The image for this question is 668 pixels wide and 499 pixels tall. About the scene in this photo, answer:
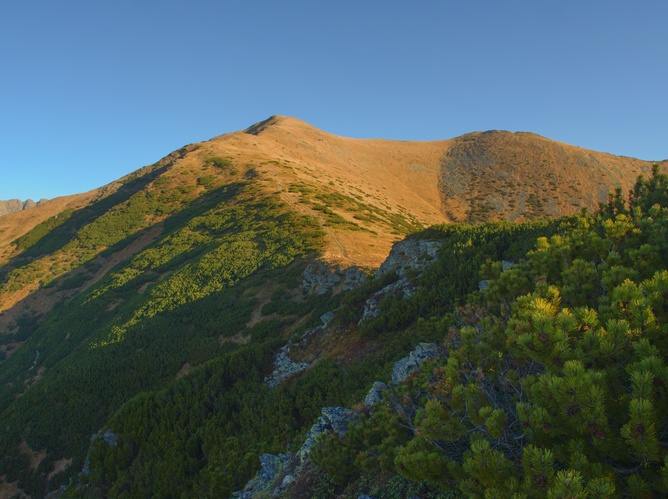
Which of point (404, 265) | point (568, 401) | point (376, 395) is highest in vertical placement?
point (568, 401)

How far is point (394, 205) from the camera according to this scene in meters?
79.4

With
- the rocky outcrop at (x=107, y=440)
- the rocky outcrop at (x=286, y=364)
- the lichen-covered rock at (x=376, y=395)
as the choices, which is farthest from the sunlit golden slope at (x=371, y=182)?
the lichen-covered rock at (x=376, y=395)

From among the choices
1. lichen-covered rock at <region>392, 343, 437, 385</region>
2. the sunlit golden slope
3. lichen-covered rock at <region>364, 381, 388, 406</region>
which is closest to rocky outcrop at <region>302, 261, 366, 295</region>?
the sunlit golden slope

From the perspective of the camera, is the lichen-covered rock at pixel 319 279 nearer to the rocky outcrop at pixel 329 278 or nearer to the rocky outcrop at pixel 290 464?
the rocky outcrop at pixel 329 278

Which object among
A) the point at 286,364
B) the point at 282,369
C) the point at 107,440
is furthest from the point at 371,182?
the point at 107,440

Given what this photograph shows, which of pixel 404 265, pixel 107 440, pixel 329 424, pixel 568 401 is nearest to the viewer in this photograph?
pixel 568 401

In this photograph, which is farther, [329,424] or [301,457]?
[329,424]

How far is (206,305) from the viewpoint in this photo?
34.7 metres

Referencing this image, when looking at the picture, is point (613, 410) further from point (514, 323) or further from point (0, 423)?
point (0, 423)

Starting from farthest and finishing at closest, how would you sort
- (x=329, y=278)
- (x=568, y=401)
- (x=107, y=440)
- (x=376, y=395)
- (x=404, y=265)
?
(x=329, y=278), (x=404, y=265), (x=107, y=440), (x=376, y=395), (x=568, y=401)

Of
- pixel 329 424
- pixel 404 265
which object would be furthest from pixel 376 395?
pixel 404 265

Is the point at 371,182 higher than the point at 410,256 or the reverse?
higher

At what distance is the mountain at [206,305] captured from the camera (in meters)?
17.0

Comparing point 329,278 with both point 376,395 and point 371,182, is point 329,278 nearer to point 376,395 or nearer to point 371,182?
point 376,395
